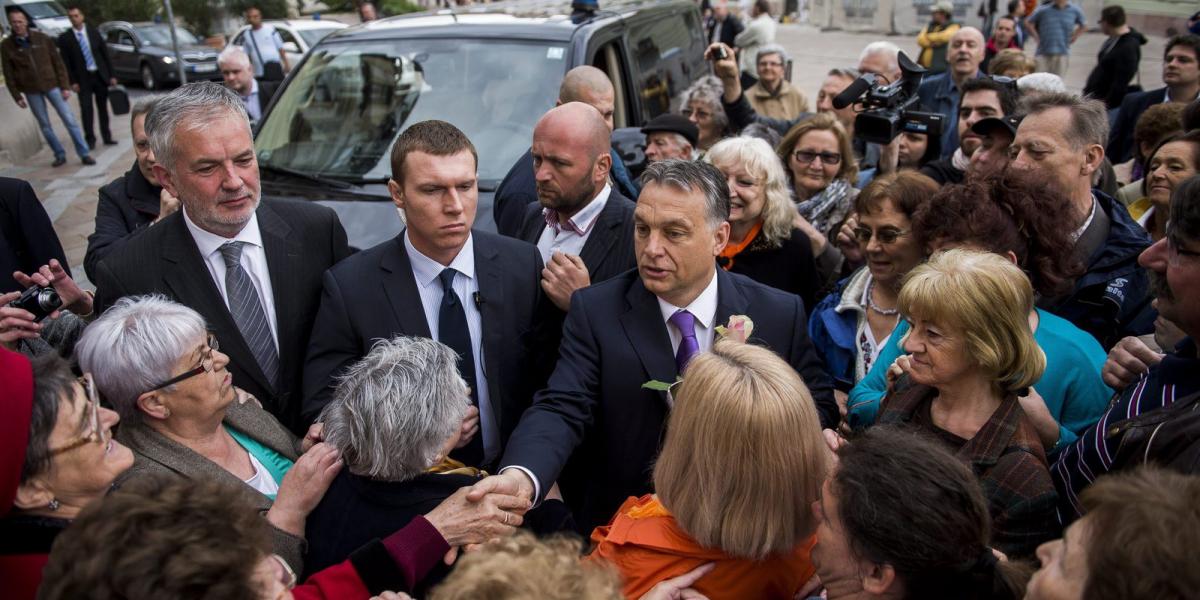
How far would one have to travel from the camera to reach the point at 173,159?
2.95 metres

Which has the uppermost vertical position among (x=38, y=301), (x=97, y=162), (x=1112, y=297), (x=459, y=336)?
(x=38, y=301)

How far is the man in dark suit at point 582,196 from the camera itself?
3531 mm

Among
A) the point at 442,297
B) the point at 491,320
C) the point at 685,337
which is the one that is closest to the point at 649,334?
the point at 685,337

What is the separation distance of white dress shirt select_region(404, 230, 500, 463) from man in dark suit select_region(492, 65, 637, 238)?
1.00 metres

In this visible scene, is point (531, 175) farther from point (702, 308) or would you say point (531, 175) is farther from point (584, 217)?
point (702, 308)

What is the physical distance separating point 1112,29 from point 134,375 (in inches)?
402

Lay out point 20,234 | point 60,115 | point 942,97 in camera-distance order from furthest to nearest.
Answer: point 60,115 → point 942,97 → point 20,234

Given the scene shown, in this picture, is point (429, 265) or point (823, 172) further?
point (823, 172)

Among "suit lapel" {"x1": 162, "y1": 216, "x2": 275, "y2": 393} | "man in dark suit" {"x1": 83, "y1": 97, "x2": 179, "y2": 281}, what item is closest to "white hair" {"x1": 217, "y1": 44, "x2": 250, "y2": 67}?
"man in dark suit" {"x1": 83, "y1": 97, "x2": 179, "y2": 281}

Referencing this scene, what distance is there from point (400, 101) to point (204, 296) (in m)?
2.69

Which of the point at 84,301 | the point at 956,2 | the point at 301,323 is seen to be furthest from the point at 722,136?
the point at 956,2

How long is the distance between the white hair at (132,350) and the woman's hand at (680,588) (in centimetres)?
151

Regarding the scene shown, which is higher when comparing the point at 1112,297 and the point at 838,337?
the point at 1112,297

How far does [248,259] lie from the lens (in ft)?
10.1
